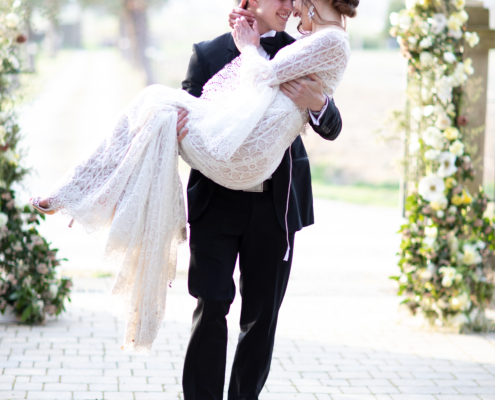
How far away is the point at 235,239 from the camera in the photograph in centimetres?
255

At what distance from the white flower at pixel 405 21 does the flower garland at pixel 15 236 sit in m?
2.56

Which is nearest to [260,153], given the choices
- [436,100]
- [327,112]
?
[327,112]

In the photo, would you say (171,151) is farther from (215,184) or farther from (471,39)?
(471,39)

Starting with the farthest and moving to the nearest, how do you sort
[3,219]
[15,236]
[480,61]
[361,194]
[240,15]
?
[361,194], [480,61], [15,236], [3,219], [240,15]

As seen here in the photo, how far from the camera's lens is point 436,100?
4.39 m

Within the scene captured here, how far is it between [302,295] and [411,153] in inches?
60.1

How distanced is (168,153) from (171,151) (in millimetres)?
13

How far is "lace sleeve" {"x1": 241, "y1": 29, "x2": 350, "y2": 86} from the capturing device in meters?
2.27

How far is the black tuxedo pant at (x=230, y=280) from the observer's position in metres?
2.50

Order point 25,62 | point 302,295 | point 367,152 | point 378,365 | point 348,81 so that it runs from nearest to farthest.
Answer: point 378,365, point 25,62, point 302,295, point 367,152, point 348,81

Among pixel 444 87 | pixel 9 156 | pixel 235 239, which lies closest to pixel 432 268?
pixel 444 87

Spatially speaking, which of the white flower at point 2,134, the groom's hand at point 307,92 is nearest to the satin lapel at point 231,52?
the groom's hand at point 307,92

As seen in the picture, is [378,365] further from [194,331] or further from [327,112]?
[327,112]

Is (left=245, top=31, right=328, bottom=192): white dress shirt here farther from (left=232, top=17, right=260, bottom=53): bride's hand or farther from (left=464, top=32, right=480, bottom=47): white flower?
(left=464, top=32, right=480, bottom=47): white flower
